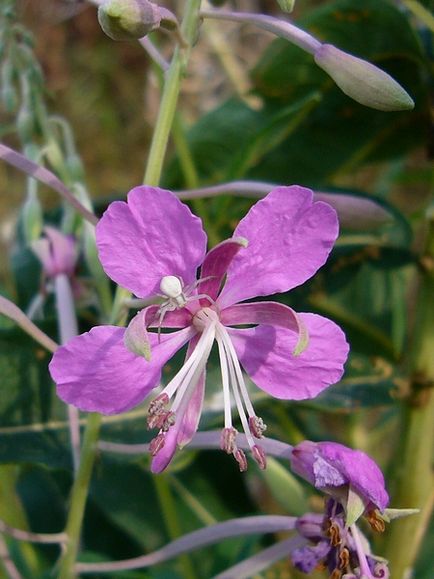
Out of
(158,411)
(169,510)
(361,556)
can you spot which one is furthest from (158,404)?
(169,510)

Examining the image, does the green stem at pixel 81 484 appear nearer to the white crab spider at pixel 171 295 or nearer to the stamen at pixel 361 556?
the white crab spider at pixel 171 295

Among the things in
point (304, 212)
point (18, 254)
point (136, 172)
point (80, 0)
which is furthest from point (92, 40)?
point (304, 212)

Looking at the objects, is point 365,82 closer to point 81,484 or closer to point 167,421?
point 167,421

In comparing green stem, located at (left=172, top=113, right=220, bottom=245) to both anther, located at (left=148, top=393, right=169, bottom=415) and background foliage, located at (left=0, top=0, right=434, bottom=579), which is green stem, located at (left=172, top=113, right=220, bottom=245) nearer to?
background foliage, located at (left=0, top=0, right=434, bottom=579)

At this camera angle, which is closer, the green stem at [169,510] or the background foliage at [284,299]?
the background foliage at [284,299]

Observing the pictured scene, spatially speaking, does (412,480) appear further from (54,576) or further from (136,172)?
(136,172)

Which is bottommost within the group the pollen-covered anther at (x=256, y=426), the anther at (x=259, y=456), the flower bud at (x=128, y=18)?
the anther at (x=259, y=456)

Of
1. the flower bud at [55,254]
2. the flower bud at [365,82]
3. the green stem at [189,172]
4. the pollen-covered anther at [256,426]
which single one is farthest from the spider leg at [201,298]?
the green stem at [189,172]
